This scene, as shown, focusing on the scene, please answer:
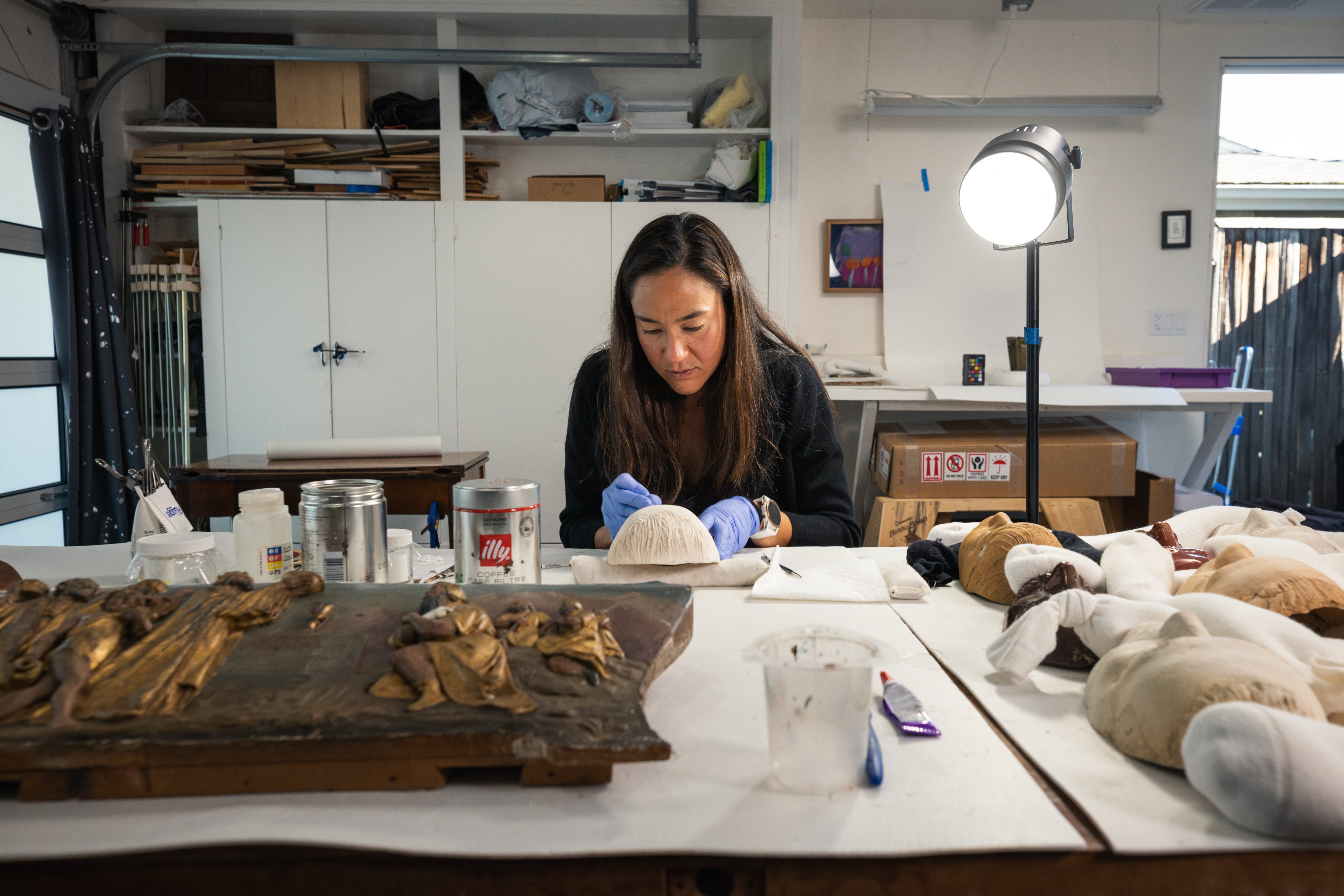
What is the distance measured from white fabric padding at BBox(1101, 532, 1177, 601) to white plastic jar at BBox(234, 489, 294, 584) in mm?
1095

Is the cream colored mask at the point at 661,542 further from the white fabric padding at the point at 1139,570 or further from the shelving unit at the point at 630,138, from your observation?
the shelving unit at the point at 630,138

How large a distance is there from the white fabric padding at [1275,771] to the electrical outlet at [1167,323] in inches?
166

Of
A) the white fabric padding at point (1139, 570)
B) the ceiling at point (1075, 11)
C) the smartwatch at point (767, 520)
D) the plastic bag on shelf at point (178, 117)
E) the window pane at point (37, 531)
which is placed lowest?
the window pane at point (37, 531)

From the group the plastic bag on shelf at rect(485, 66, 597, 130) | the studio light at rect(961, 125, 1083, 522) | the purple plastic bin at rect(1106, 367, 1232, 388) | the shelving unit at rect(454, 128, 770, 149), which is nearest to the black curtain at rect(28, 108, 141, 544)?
the shelving unit at rect(454, 128, 770, 149)

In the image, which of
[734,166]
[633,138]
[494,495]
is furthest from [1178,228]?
[494,495]

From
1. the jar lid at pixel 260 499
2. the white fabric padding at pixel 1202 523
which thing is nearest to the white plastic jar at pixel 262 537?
the jar lid at pixel 260 499

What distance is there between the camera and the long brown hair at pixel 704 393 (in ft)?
5.87

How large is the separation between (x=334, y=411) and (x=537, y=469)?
102 centimetres

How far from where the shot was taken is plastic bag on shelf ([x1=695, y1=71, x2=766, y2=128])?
3.81m

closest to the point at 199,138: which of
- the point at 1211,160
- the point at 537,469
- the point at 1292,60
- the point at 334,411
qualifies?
the point at 334,411

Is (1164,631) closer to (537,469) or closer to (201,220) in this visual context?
(537,469)

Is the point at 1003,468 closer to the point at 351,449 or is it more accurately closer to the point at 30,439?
the point at 351,449

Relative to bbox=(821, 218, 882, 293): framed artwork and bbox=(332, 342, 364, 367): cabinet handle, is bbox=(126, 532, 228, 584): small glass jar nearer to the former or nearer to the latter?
bbox=(332, 342, 364, 367): cabinet handle

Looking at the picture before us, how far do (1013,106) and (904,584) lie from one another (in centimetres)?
359
